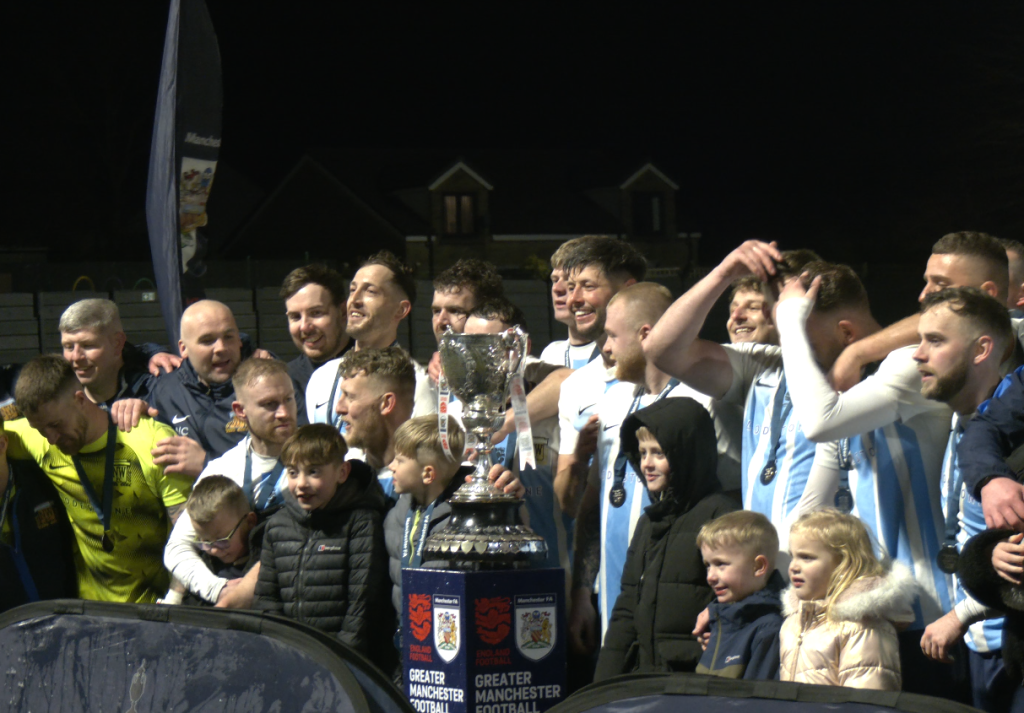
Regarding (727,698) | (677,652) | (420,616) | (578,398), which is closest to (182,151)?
(578,398)

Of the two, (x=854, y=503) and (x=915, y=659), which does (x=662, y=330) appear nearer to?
→ (x=854, y=503)

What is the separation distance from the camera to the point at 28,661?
69.5 inches

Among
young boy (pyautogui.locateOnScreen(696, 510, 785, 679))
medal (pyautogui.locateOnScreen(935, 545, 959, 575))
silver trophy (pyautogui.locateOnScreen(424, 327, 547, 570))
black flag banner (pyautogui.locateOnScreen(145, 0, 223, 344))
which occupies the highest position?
black flag banner (pyautogui.locateOnScreen(145, 0, 223, 344))

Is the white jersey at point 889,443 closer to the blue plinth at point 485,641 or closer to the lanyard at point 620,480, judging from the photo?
the lanyard at point 620,480

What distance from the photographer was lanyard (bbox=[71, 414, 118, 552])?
187 inches

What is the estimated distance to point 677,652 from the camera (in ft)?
11.1

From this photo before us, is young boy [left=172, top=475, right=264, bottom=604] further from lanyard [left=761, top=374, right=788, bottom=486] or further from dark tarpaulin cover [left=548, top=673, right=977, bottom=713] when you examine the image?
dark tarpaulin cover [left=548, top=673, right=977, bottom=713]

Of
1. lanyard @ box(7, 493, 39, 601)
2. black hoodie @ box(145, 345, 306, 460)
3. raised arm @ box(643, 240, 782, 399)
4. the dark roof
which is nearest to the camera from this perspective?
raised arm @ box(643, 240, 782, 399)

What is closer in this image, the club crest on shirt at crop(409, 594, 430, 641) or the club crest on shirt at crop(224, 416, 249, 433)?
the club crest on shirt at crop(409, 594, 430, 641)

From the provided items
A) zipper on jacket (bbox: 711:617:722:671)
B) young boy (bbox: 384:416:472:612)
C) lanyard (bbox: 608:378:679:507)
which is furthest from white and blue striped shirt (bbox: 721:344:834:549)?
young boy (bbox: 384:416:472:612)

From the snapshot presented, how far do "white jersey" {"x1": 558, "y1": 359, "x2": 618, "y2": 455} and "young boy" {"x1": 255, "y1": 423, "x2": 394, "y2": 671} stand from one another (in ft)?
2.43

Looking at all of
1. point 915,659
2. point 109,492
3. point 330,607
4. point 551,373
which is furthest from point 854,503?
point 109,492

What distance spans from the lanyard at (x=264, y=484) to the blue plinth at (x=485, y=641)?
1.99 metres

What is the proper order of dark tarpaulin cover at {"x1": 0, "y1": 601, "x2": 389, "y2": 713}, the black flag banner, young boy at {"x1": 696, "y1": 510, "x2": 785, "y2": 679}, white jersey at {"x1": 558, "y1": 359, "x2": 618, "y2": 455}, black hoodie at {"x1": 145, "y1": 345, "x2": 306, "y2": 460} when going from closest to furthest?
dark tarpaulin cover at {"x1": 0, "y1": 601, "x2": 389, "y2": 713} → young boy at {"x1": 696, "y1": 510, "x2": 785, "y2": 679} → white jersey at {"x1": 558, "y1": 359, "x2": 618, "y2": 455} → black hoodie at {"x1": 145, "y1": 345, "x2": 306, "y2": 460} → the black flag banner
